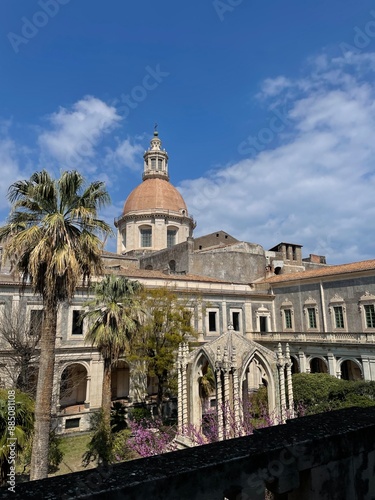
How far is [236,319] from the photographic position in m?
33.8

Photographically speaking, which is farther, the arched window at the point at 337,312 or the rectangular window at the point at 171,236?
the rectangular window at the point at 171,236

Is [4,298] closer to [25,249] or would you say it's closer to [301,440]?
[25,249]

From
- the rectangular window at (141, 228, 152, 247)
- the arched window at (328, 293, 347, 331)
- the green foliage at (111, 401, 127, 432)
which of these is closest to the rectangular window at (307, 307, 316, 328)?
the arched window at (328, 293, 347, 331)

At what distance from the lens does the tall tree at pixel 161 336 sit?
23562 millimetres

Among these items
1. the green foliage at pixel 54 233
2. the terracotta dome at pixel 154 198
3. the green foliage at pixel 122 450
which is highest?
the terracotta dome at pixel 154 198

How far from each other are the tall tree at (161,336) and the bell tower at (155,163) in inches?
1324

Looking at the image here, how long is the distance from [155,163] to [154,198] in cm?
966

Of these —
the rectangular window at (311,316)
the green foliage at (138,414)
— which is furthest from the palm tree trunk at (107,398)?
the rectangular window at (311,316)

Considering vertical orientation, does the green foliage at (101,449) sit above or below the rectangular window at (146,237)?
below

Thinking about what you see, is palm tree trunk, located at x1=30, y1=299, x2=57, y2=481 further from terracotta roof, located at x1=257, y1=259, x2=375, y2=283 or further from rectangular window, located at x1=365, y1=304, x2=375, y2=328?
rectangular window, located at x1=365, y1=304, x2=375, y2=328

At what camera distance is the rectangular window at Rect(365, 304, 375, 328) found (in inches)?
1104

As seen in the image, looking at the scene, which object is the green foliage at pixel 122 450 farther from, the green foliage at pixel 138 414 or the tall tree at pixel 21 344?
the tall tree at pixel 21 344

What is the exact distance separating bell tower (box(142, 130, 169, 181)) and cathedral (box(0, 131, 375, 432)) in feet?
34.1

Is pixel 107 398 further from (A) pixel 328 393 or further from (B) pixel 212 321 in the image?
(B) pixel 212 321
